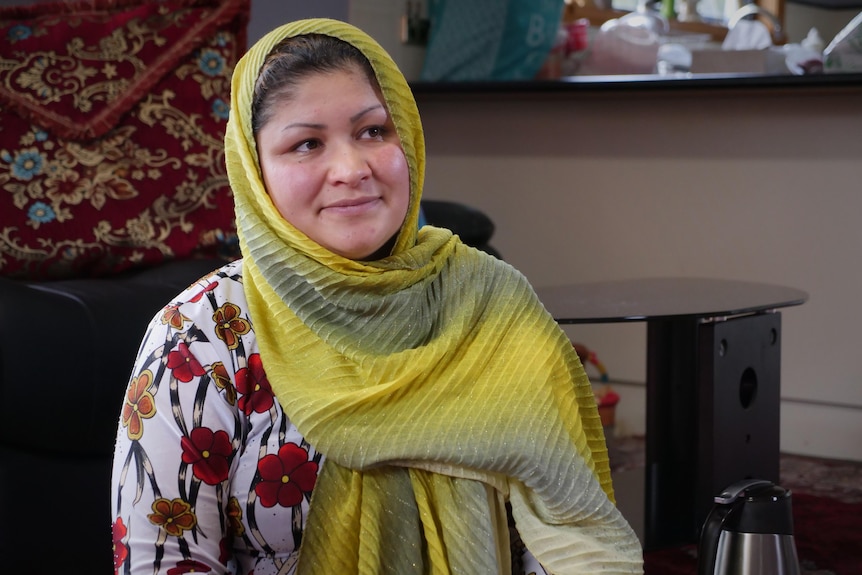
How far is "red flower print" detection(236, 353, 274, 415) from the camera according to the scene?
105 centimetres

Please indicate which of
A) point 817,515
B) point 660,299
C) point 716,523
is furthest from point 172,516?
point 817,515

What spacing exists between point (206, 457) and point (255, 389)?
8cm

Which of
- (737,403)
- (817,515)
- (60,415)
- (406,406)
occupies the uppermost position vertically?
(406,406)

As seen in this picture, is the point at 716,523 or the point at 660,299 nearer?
the point at 716,523

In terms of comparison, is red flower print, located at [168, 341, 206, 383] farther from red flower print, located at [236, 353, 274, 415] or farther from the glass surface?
the glass surface

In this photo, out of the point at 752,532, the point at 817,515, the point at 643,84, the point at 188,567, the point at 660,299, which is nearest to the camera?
the point at 188,567

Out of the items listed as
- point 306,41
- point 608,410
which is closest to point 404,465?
point 306,41

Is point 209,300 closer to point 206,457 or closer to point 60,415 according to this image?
point 206,457

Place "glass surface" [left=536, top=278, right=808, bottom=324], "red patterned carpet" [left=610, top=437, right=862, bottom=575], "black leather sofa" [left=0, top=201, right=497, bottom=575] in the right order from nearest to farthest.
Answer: "black leather sofa" [left=0, top=201, right=497, bottom=575], "glass surface" [left=536, top=278, right=808, bottom=324], "red patterned carpet" [left=610, top=437, right=862, bottom=575]

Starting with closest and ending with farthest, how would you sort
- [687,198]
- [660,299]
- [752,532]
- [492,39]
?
[752,532], [660,299], [687,198], [492,39]

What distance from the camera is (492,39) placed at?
3139 mm

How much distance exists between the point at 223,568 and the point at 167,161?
1.04 m

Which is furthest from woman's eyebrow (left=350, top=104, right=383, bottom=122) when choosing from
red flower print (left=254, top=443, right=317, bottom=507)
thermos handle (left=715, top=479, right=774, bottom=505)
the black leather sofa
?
the black leather sofa

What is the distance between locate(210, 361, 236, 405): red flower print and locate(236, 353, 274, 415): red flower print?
0.04 feet
